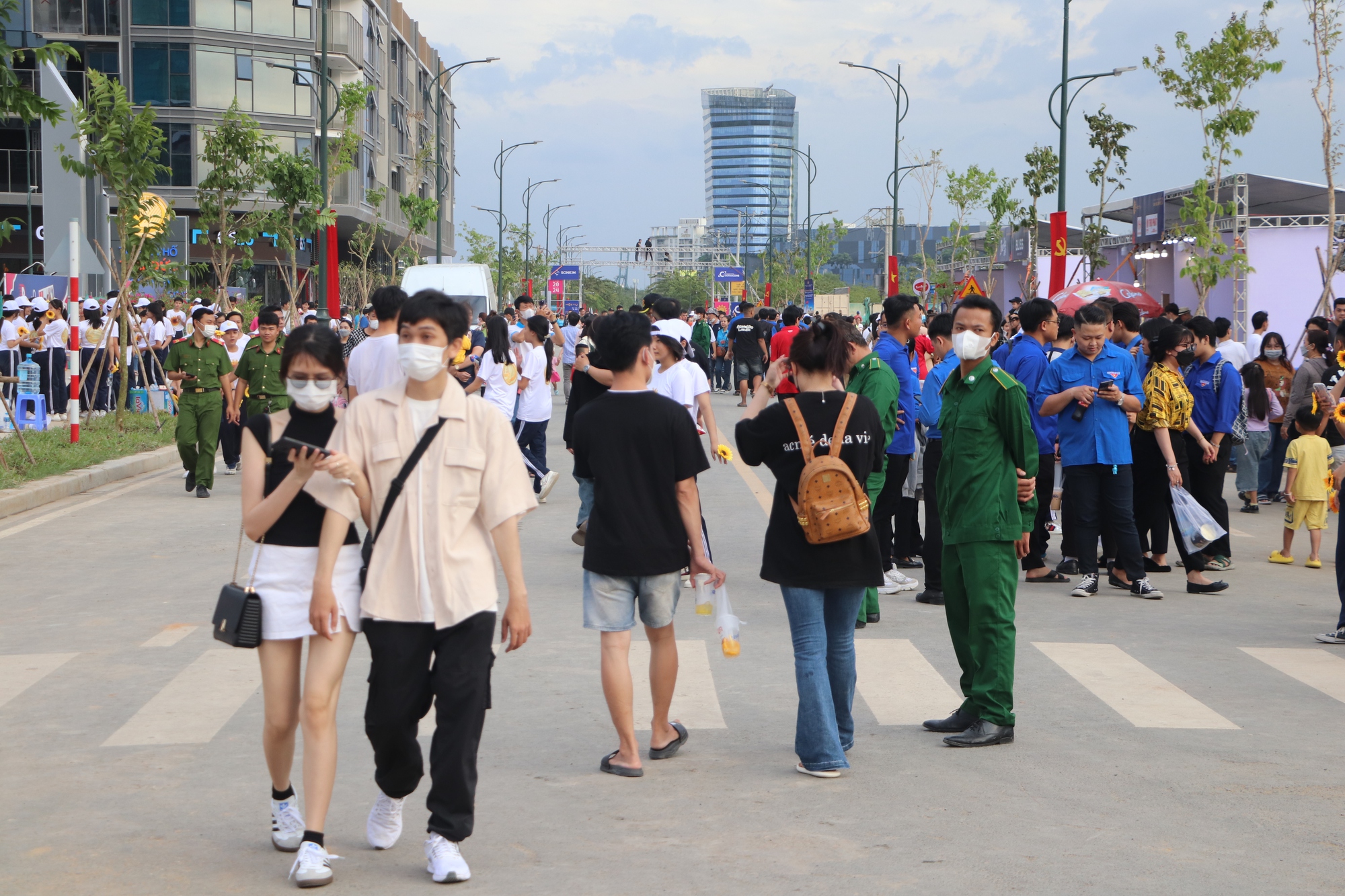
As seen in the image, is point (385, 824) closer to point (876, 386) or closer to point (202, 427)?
point (876, 386)

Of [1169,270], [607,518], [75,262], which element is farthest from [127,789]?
[1169,270]

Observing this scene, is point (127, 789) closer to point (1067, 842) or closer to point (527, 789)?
point (527, 789)

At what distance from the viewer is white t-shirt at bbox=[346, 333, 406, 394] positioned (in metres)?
9.30

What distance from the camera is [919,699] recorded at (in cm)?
706

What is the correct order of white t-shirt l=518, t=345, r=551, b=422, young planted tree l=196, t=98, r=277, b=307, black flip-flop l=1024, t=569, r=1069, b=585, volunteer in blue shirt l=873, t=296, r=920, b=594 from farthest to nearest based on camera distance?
young planted tree l=196, t=98, r=277, b=307 < white t-shirt l=518, t=345, r=551, b=422 < black flip-flop l=1024, t=569, r=1069, b=585 < volunteer in blue shirt l=873, t=296, r=920, b=594

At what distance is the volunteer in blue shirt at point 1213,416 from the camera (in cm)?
1132

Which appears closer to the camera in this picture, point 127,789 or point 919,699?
point 127,789

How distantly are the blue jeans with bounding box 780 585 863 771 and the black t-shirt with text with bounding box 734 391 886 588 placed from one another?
63 millimetres

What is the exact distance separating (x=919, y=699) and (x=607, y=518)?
7.28 feet

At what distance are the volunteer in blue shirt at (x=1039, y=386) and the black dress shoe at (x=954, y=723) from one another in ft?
10.7

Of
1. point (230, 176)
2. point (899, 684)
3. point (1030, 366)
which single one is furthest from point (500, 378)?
point (230, 176)

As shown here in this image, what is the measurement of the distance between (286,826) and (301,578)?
0.88m

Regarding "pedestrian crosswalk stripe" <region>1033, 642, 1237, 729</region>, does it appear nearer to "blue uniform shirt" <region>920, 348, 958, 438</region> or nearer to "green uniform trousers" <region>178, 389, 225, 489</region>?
"blue uniform shirt" <region>920, 348, 958, 438</region>

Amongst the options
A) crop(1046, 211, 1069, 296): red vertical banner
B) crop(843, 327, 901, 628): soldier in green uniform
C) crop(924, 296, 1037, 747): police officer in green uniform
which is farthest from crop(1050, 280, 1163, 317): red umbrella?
crop(924, 296, 1037, 747): police officer in green uniform
